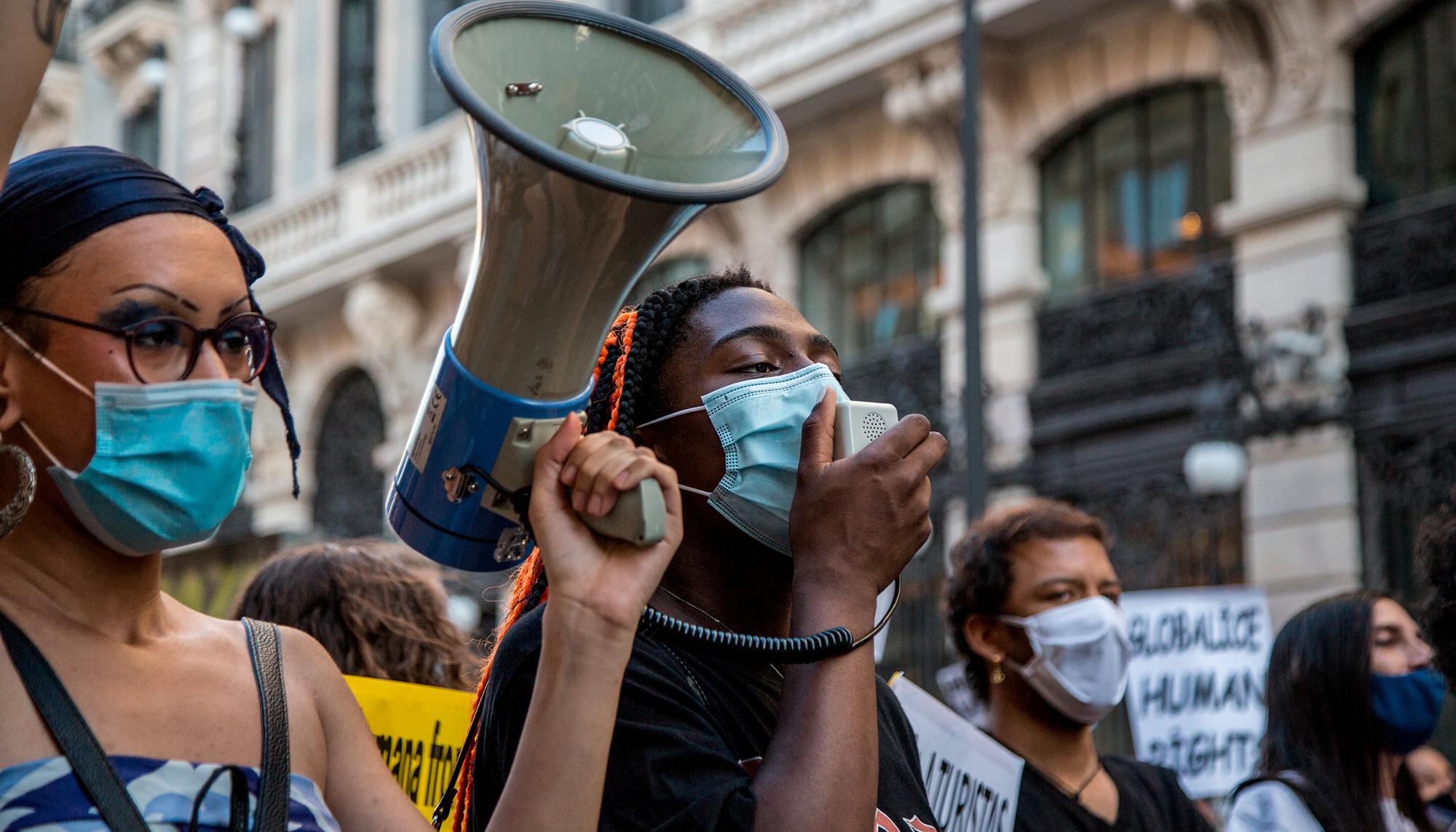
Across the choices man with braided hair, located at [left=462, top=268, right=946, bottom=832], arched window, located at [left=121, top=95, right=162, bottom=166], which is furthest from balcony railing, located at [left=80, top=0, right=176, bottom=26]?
man with braided hair, located at [left=462, top=268, right=946, bottom=832]

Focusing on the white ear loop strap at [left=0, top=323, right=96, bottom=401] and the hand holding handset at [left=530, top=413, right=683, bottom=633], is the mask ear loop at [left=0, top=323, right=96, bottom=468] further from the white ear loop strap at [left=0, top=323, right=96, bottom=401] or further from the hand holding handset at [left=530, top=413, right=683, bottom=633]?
the hand holding handset at [left=530, top=413, right=683, bottom=633]

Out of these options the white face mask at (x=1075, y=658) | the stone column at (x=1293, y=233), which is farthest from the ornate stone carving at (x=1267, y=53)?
the white face mask at (x=1075, y=658)

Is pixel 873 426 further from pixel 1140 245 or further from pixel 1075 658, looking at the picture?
pixel 1140 245

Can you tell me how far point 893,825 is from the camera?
91.6 inches

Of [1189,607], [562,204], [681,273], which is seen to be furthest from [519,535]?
[681,273]

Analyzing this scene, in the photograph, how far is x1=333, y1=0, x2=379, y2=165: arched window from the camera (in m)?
20.1

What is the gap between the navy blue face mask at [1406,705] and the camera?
4234mm

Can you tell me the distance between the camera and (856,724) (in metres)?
2.13

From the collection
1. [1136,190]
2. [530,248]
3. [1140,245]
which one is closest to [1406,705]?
[530,248]

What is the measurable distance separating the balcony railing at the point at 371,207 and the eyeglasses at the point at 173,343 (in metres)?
14.4

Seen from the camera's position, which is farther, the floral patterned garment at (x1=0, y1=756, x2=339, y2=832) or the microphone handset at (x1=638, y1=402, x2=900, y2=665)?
the microphone handset at (x1=638, y1=402, x2=900, y2=665)

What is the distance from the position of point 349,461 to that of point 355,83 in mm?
4527

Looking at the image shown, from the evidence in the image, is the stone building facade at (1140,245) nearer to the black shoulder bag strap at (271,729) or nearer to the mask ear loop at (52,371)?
the black shoulder bag strap at (271,729)

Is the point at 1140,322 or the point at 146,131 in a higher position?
the point at 146,131
